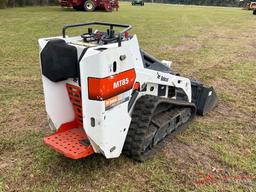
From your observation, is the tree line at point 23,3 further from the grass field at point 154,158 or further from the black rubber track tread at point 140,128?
the black rubber track tread at point 140,128

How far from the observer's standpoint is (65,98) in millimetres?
2996

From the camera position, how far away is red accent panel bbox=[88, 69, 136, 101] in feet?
7.93

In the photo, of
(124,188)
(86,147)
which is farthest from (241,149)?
(86,147)

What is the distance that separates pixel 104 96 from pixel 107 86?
86 millimetres

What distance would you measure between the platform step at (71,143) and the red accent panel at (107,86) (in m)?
0.57

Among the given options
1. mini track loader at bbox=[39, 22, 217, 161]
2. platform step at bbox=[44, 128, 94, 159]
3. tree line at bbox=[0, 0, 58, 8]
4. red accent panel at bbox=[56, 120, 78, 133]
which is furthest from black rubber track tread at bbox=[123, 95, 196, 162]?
tree line at bbox=[0, 0, 58, 8]

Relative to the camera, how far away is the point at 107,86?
8.08 ft

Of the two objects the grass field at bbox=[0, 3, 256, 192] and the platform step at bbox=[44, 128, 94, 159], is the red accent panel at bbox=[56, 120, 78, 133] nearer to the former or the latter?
the platform step at bbox=[44, 128, 94, 159]

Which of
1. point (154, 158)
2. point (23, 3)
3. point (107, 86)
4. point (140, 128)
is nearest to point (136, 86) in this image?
point (140, 128)

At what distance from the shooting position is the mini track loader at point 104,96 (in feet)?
8.12

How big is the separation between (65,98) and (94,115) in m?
0.59

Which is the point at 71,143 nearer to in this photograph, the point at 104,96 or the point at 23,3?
the point at 104,96

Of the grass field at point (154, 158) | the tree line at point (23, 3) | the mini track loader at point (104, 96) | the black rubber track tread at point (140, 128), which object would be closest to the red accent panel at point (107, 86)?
the mini track loader at point (104, 96)

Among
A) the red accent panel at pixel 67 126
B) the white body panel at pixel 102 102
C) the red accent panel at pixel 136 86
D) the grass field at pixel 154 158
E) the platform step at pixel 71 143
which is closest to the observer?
the white body panel at pixel 102 102
